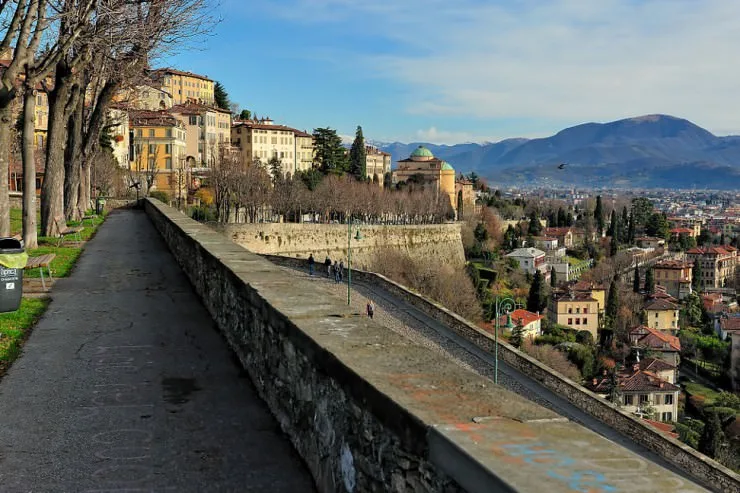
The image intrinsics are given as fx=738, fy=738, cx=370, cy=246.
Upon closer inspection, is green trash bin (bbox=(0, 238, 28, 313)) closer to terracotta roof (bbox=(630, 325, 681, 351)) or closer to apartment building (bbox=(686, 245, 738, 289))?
terracotta roof (bbox=(630, 325, 681, 351))

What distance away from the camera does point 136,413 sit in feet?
18.9

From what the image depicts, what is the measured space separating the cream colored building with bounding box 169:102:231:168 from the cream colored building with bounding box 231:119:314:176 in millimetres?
7920

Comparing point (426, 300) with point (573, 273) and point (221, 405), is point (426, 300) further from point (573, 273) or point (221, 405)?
point (573, 273)

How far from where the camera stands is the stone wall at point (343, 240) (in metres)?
57.4

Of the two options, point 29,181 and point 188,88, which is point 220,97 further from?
point 29,181

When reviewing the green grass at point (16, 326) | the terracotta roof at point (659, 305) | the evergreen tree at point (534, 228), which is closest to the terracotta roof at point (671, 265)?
the evergreen tree at point (534, 228)

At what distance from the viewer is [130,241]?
65.6 feet

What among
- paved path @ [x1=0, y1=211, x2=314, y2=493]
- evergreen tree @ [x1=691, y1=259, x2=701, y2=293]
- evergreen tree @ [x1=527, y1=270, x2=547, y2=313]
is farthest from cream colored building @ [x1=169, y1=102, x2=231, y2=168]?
paved path @ [x1=0, y1=211, x2=314, y2=493]

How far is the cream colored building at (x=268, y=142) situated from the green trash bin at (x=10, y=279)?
93924mm

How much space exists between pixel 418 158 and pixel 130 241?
115 m

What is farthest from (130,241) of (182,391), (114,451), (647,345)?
(647,345)

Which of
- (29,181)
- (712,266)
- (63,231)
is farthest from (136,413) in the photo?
(712,266)

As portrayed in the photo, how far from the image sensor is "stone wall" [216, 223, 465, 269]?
188 ft

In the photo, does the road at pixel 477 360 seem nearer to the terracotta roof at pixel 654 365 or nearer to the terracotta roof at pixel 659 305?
the terracotta roof at pixel 654 365
